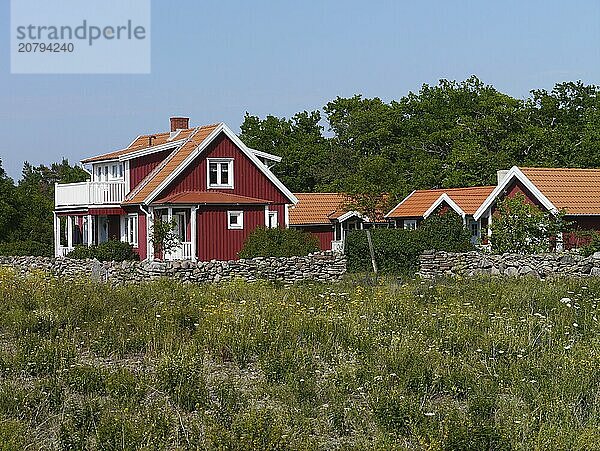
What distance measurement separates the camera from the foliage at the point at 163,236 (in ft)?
118

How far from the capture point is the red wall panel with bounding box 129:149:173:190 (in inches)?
1598

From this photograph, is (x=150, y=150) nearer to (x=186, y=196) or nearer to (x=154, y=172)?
(x=154, y=172)

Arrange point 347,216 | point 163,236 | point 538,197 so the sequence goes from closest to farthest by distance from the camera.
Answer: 1. point 163,236
2. point 538,197
3. point 347,216

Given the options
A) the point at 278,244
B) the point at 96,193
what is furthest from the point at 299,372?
the point at 96,193

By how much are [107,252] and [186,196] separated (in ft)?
12.3

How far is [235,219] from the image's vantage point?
38.1m

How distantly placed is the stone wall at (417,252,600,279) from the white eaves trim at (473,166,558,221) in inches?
325

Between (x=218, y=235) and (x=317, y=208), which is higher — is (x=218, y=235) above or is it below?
below

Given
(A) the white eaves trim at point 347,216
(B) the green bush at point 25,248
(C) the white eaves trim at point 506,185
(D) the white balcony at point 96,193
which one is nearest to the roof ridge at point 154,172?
(D) the white balcony at point 96,193

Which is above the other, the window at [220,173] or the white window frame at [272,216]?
the window at [220,173]

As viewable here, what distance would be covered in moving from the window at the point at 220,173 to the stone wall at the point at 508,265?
12.4 metres

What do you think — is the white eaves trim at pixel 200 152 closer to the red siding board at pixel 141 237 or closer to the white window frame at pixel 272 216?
the white window frame at pixel 272 216

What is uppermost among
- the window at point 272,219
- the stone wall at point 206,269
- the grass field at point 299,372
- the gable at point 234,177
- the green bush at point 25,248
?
the gable at point 234,177

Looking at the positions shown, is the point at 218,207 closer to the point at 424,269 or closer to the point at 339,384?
the point at 424,269
